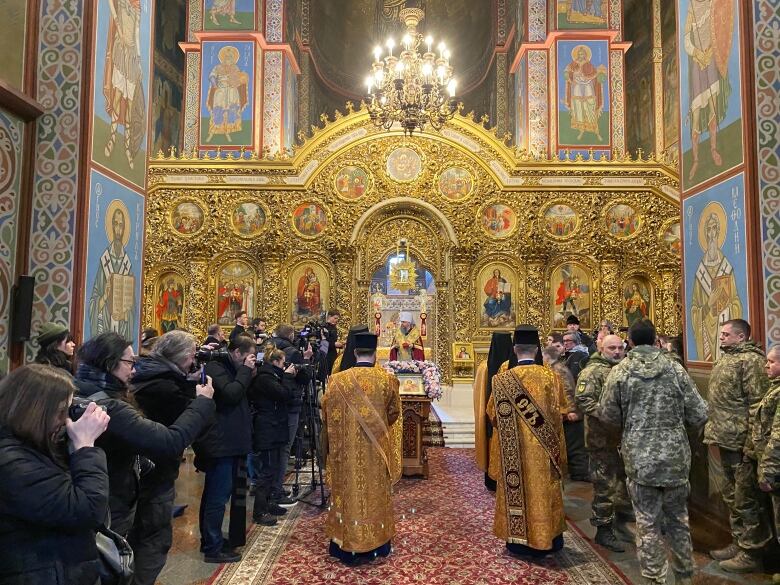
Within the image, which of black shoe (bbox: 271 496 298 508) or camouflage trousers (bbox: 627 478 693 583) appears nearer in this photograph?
camouflage trousers (bbox: 627 478 693 583)

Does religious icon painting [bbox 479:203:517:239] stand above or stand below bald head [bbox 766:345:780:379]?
above

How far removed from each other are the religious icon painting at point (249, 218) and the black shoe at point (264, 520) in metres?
9.24

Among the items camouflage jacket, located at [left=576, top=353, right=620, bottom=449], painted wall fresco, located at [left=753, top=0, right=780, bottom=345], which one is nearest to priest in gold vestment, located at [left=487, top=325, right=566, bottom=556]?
camouflage jacket, located at [left=576, top=353, right=620, bottom=449]

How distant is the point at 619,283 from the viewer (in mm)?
13891

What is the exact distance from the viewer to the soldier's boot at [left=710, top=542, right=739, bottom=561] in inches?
188

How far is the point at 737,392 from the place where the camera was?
190 inches

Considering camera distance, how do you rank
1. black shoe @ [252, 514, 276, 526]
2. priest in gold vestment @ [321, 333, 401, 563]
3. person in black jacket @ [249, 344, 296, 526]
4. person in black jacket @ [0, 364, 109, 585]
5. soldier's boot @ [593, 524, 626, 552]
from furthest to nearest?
black shoe @ [252, 514, 276, 526], person in black jacket @ [249, 344, 296, 526], soldier's boot @ [593, 524, 626, 552], priest in gold vestment @ [321, 333, 401, 563], person in black jacket @ [0, 364, 109, 585]

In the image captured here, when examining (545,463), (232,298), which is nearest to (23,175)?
(545,463)

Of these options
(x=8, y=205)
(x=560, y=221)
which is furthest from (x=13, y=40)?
(x=560, y=221)

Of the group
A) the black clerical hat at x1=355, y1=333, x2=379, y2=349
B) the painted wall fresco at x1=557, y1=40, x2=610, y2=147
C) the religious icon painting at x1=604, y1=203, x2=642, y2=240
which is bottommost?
the black clerical hat at x1=355, y1=333, x2=379, y2=349

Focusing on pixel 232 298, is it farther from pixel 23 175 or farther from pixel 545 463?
pixel 545 463

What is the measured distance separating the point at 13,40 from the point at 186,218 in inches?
366

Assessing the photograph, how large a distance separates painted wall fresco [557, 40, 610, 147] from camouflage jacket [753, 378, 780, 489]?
482 inches

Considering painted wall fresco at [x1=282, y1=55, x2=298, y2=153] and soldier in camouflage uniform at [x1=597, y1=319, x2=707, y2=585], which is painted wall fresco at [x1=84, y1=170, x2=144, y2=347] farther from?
painted wall fresco at [x1=282, y1=55, x2=298, y2=153]
